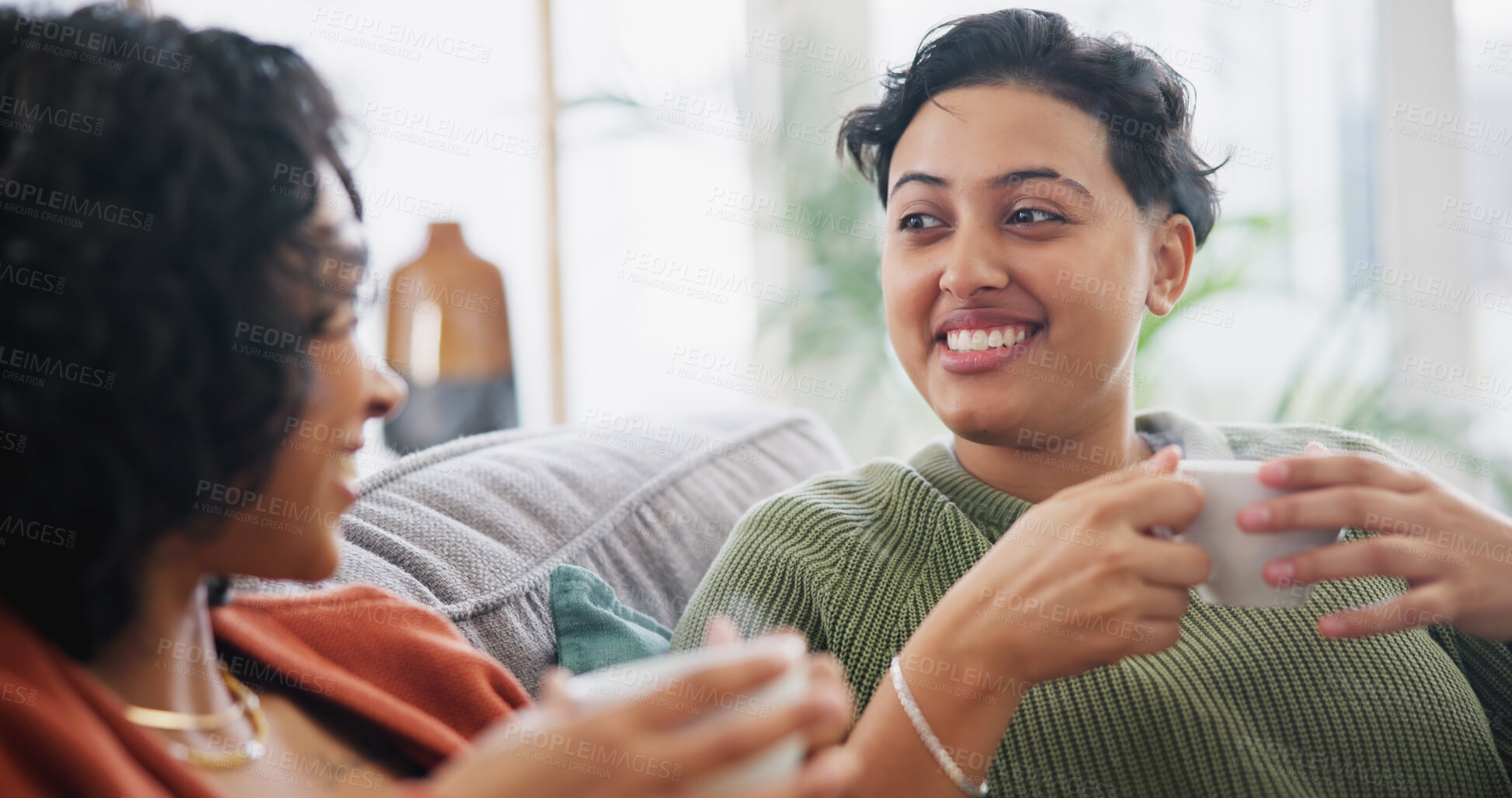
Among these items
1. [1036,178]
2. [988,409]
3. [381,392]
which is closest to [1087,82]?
[1036,178]

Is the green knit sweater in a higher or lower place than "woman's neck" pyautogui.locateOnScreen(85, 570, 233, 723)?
lower

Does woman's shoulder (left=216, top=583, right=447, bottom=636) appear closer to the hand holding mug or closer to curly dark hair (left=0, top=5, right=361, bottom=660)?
curly dark hair (left=0, top=5, right=361, bottom=660)

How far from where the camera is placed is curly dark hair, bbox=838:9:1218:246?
1274 mm

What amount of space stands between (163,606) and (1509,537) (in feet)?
4.04

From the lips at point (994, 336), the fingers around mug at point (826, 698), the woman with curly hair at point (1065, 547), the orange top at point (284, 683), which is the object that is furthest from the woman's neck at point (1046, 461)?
the fingers around mug at point (826, 698)

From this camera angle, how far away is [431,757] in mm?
840

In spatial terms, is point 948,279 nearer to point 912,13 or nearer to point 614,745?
point 614,745

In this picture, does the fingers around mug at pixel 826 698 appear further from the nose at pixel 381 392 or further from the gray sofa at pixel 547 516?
the gray sofa at pixel 547 516

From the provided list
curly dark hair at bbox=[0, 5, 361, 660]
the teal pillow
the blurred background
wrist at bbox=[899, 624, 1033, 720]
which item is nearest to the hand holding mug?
wrist at bbox=[899, 624, 1033, 720]

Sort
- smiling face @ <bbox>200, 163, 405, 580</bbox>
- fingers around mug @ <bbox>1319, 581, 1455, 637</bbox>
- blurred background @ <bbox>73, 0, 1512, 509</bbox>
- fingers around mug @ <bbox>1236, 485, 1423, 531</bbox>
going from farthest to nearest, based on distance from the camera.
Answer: blurred background @ <bbox>73, 0, 1512, 509</bbox> < fingers around mug @ <bbox>1319, 581, 1455, 637</bbox> < fingers around mug @ <bbox>1236, 485, 1423, 531</bbox> < smiling face @ <bbox>200, 163, 405, 580</bbox>

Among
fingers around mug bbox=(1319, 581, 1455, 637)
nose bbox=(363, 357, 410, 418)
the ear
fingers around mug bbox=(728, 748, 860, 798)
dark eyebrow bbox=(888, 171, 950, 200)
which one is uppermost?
dark eyebrow bbox=(888, 171, 950, 200)

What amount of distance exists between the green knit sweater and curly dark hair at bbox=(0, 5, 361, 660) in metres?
0.66

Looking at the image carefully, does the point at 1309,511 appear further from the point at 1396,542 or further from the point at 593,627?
the point at 593,627

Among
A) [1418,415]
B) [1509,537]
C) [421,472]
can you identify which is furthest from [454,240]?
[1418,415]
